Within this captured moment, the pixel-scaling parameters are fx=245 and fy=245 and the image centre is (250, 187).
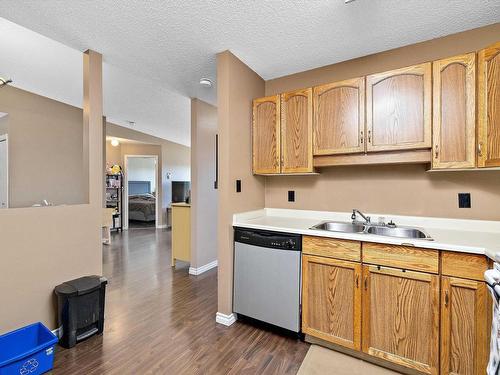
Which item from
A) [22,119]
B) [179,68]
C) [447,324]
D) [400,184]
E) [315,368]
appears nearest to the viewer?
[447,324]

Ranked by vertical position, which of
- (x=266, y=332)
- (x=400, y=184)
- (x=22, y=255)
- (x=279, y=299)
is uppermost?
(x=400, y=184)

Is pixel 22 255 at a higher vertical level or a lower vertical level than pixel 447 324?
higher

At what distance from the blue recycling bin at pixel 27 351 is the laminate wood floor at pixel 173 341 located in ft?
0.47

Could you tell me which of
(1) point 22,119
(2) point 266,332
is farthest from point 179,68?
(1) point 22,119

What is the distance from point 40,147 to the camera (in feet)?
13.6

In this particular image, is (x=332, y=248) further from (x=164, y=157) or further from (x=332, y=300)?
(x=164, y=157)

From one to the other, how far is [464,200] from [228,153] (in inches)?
77.4

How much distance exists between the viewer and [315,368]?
170 centimetres

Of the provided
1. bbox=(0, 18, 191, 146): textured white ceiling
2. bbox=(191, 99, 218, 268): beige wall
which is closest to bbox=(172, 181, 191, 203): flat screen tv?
bbox=(0, 18, 191, 146): textured white ceiling

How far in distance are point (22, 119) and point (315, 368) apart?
5262 mm

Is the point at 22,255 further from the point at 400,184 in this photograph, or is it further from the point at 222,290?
the point at 400,184

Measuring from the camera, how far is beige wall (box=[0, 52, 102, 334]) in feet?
6.02

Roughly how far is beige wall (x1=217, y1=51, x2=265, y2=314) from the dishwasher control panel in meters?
0.11

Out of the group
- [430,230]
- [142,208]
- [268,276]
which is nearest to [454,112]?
[430,230]
